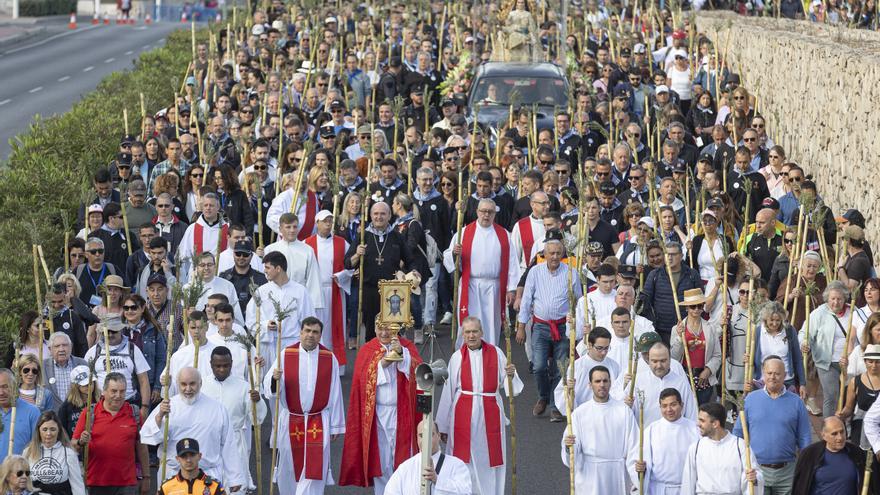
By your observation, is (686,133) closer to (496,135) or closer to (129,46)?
(496,135)

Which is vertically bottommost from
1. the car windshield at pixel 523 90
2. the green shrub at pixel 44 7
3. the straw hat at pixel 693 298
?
the green shrub at pixel 44 7

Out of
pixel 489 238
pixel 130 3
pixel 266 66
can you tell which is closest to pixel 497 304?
pixel 489 238

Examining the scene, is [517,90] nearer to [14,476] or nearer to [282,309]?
[282,309]

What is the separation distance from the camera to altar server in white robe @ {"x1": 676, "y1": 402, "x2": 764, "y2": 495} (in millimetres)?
11516

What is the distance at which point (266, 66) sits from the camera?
89.4ft

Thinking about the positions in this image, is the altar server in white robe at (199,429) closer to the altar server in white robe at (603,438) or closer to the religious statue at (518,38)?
the altar server in white robe at (603,438)

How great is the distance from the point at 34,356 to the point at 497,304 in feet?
17.9

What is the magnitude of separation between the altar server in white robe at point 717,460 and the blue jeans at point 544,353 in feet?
12.6

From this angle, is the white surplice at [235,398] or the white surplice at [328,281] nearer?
the white surplice at [235,398]

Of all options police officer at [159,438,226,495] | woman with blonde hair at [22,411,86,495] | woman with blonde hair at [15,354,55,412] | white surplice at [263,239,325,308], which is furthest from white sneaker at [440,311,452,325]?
police officer at [159,438,226,495]

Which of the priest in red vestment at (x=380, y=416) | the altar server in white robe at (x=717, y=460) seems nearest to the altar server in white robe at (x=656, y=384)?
the altar server in white robe at (x=717, y=460)

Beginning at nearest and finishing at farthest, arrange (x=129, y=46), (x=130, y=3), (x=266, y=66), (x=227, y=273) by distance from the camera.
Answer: (x=227, y=273), (x=266, y=66), (x=129, y=46), (x=130, y=3)

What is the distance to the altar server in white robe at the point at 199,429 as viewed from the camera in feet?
40.4

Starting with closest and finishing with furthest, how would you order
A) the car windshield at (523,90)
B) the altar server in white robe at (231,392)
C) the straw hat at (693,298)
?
the altar server in white robe at (231,392) → the straw hat at (693,298) → the car windshield at (523,90)
